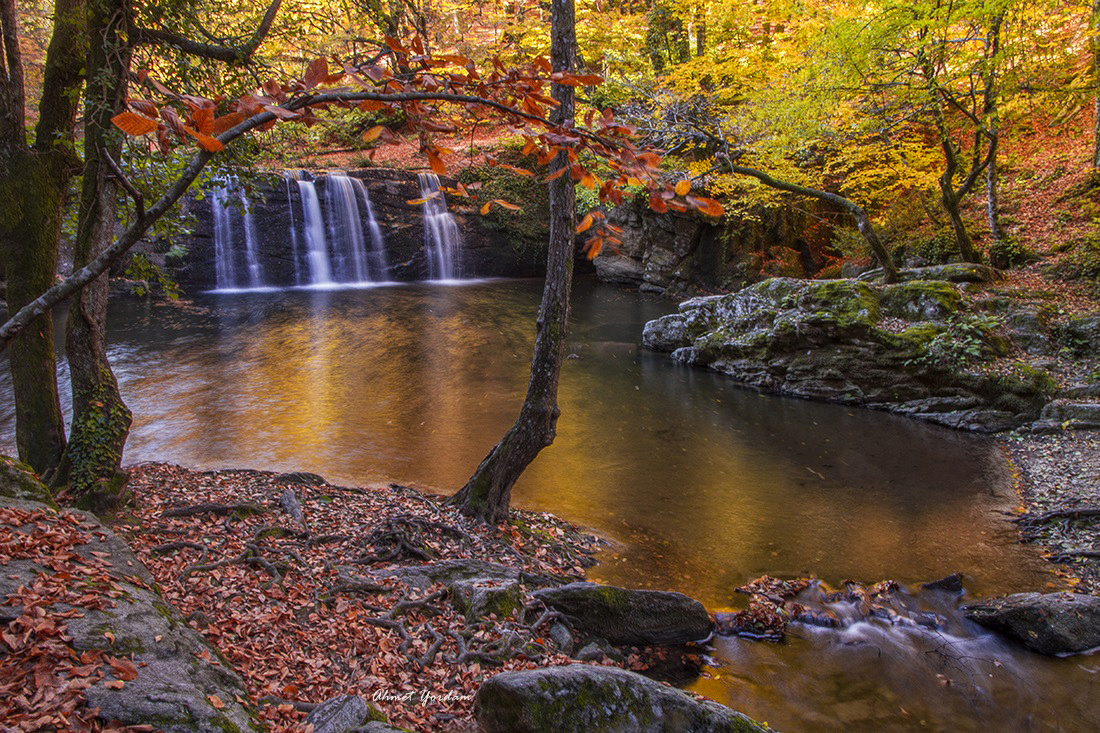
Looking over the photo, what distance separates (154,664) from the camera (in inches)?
89.2

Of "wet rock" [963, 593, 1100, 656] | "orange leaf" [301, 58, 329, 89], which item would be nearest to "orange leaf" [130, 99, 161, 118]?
"orange leaf" [301, 58, 329, 89]

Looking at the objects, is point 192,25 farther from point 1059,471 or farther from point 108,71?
point 1059,471

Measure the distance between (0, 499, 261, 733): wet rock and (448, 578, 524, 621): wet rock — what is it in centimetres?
181

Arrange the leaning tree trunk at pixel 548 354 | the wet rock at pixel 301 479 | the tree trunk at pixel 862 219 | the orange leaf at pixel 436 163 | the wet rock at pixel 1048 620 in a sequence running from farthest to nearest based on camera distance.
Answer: the tree trunk at pixel 862 219, the wet rock at pixel 301 479, the leaning tree trunk at pixel 548 354, the wet rock at pixel 1048 620, the orange leaf at pixel 436 163

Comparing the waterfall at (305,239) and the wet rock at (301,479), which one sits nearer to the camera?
the wet rock at (301,479)

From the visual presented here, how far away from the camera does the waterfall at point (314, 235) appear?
21922 millimetres

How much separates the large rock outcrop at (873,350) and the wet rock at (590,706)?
9.47 m

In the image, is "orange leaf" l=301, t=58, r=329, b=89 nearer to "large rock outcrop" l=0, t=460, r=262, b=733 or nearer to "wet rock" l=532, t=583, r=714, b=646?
"large rock outcrop" l=0, t=460, r=262, b=733

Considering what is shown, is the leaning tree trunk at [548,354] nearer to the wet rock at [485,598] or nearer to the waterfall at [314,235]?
the wet rock at [485,598]

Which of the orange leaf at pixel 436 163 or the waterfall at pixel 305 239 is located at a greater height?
the waterfall at pixel 305 239

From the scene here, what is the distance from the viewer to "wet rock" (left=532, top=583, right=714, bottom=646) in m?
4.72

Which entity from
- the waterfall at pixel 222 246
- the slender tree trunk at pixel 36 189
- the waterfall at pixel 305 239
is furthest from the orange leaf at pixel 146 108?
the waterfall at pixel 222 246

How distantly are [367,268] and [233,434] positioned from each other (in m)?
14.5

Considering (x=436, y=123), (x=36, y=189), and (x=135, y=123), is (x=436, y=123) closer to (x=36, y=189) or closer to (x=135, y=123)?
(x=135, y=123)
